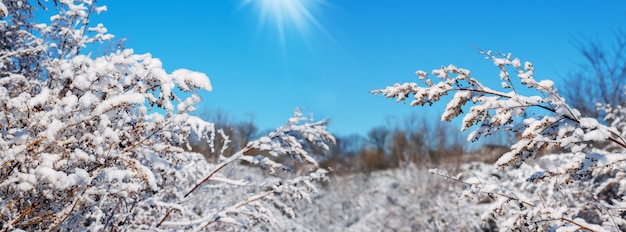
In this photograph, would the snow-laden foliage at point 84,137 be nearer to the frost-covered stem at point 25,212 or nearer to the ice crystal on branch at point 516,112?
the frost-covered stem at point 25,212

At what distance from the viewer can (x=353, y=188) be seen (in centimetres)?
2220

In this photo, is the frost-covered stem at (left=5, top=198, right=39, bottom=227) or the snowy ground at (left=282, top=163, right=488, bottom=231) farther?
the snowy ground at (left=282, top=163, right=488, bottom=231)

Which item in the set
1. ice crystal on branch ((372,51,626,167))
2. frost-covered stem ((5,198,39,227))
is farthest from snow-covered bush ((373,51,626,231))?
frost-covered stem ((5,198,39,227))

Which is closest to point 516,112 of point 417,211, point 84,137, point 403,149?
point 84,137

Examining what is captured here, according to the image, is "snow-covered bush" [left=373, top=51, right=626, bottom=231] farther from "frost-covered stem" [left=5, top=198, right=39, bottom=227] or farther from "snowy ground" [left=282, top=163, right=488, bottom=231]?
"snowy ground" [left=282, top=163, right=488, bottom=231]

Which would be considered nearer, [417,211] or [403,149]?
[417,211]

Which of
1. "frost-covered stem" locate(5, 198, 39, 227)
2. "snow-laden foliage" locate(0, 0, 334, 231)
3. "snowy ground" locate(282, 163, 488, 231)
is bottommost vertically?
"frost-covered stem" locate(5, 198, 39, 227)

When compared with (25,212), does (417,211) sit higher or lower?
higher

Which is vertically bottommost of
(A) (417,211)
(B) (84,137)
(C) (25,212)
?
(C) (25,212)

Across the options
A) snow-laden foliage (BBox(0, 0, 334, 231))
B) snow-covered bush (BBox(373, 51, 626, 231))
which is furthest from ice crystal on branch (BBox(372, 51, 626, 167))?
snow-laden foliage (BBox(0, 0, 334, 231))

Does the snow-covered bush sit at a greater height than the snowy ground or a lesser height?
lesser

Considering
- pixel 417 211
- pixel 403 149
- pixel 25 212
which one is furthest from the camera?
pixel 403 149

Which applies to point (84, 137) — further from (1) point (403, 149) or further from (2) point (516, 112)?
(1) point (403, 149)

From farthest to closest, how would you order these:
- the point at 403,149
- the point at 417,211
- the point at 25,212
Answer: the point at 403,149, the point at 417,211, the point at 25,212
